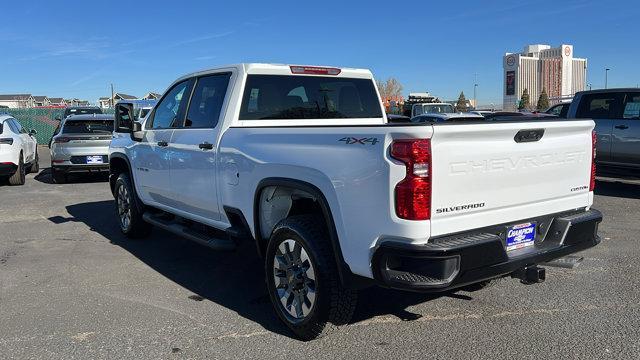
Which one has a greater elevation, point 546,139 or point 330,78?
point 330,78

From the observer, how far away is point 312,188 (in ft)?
12.0

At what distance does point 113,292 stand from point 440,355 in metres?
2.98

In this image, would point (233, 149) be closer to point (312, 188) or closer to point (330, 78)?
point (312, 188)

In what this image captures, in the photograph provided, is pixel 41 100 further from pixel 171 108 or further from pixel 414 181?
pixel 414 181

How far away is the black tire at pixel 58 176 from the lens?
499 inches

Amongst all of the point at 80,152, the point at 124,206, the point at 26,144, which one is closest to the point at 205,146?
the point at 124,206

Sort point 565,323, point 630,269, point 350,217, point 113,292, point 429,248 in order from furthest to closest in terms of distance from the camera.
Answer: point 630,269
point 113,292
point 565,323
point 350,217
point 429,248

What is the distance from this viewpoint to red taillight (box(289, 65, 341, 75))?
5328mm

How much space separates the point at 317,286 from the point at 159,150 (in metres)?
2.99

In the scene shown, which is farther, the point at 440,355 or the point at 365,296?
the point at 365,296

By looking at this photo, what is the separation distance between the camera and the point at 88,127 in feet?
42.4

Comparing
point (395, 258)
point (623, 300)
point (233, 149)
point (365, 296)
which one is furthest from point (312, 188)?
point (623, 300)

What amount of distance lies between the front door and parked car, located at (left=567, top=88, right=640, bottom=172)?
7.91m

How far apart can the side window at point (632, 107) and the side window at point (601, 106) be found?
14 centimetres
